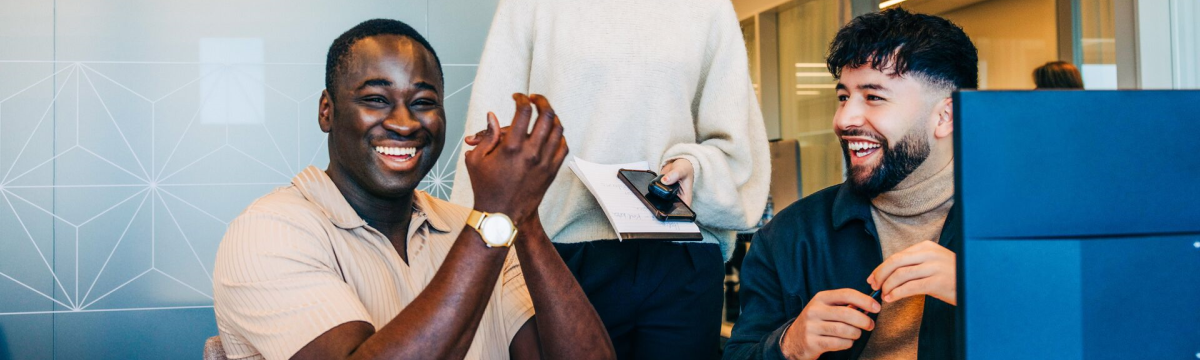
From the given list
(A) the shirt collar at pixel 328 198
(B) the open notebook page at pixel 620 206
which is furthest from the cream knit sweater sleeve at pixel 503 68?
(A) the shirt collar at pixel 328 198

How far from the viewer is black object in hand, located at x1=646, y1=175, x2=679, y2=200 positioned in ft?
5.51

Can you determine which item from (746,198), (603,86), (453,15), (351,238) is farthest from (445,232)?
(453,15)

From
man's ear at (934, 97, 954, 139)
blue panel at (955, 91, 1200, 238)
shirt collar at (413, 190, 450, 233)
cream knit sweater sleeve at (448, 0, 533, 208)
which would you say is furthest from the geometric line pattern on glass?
blue panel at (955, 91, 1200, 238)

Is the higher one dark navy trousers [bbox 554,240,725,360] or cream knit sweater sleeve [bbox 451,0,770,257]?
cream knit sweater sleeve [bbox 451,0,770,257]

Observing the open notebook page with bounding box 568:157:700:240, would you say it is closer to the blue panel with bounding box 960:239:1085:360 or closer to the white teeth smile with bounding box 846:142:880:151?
the white teeth smile with bounding box 846:142:880:151

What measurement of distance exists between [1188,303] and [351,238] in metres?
1.11

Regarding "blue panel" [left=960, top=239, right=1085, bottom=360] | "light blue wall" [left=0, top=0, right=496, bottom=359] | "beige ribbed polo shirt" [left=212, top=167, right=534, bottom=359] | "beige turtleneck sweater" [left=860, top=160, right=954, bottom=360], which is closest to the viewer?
"blue panel" [left=960, top=239, right=1085, bottom=360]

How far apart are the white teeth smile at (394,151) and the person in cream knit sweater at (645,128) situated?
404mm

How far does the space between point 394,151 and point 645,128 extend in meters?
0.63

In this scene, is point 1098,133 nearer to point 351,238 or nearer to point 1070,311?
point 1070,311

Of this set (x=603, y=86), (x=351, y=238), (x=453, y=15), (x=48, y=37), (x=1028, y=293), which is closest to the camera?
(x=1028, y=293)

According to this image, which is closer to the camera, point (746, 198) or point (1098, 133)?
point (1098, 133)

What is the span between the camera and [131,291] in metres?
3.25

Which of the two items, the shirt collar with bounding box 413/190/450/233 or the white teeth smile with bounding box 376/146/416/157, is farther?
the shirt collar with bounding box 413/190/450/233
